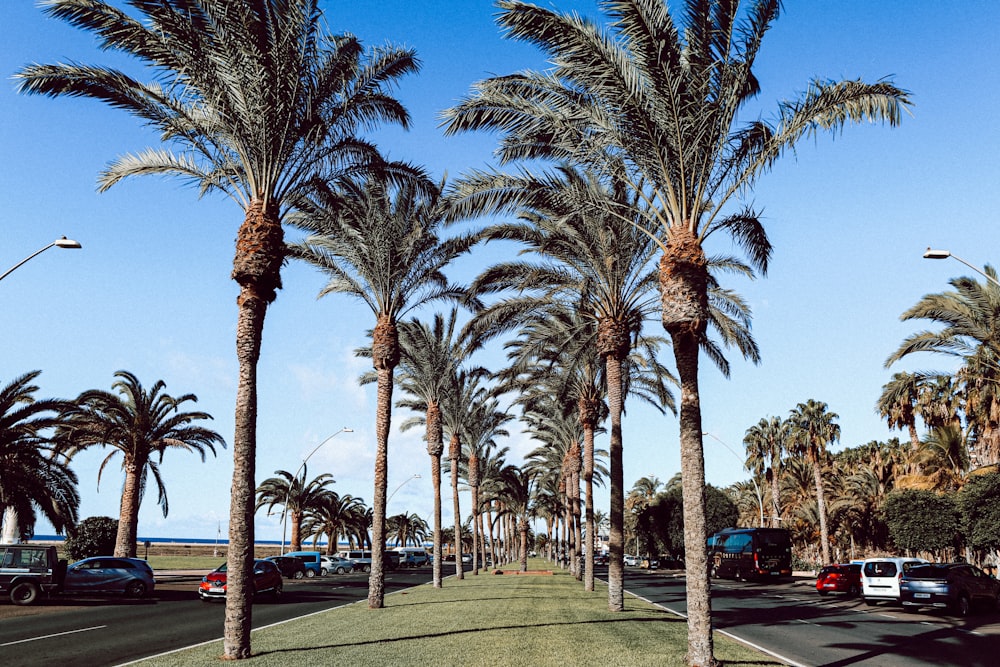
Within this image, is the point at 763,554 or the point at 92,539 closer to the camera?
the point at 92,539

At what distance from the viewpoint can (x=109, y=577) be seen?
26609 millimetres

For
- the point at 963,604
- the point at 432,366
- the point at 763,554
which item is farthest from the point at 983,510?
the point at 432,366

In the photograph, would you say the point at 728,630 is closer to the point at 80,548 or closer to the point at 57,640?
the point at 57,640

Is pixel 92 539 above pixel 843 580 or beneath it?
above

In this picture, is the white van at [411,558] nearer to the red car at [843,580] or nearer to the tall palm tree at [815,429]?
the tall palm tree at [815,429]

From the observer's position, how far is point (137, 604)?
81.3 ft

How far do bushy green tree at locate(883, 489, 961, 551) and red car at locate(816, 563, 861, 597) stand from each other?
426 inches

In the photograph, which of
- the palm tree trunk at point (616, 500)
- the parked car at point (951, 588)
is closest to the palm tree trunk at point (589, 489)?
the palm tree trunk at point (616, 500)

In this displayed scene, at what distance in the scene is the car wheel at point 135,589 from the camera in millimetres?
26828

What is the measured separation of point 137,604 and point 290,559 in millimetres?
→ 24472

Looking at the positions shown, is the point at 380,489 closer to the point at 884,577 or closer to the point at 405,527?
the point at 884,577

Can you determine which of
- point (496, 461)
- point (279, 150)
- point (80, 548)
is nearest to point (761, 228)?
point (279, 150)

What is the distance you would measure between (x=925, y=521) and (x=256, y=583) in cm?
3462

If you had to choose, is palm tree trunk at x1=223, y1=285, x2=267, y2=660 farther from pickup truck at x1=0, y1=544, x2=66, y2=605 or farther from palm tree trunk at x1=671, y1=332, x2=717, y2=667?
pickup truck at x1=0, y1=544, x2=66, y2=605
